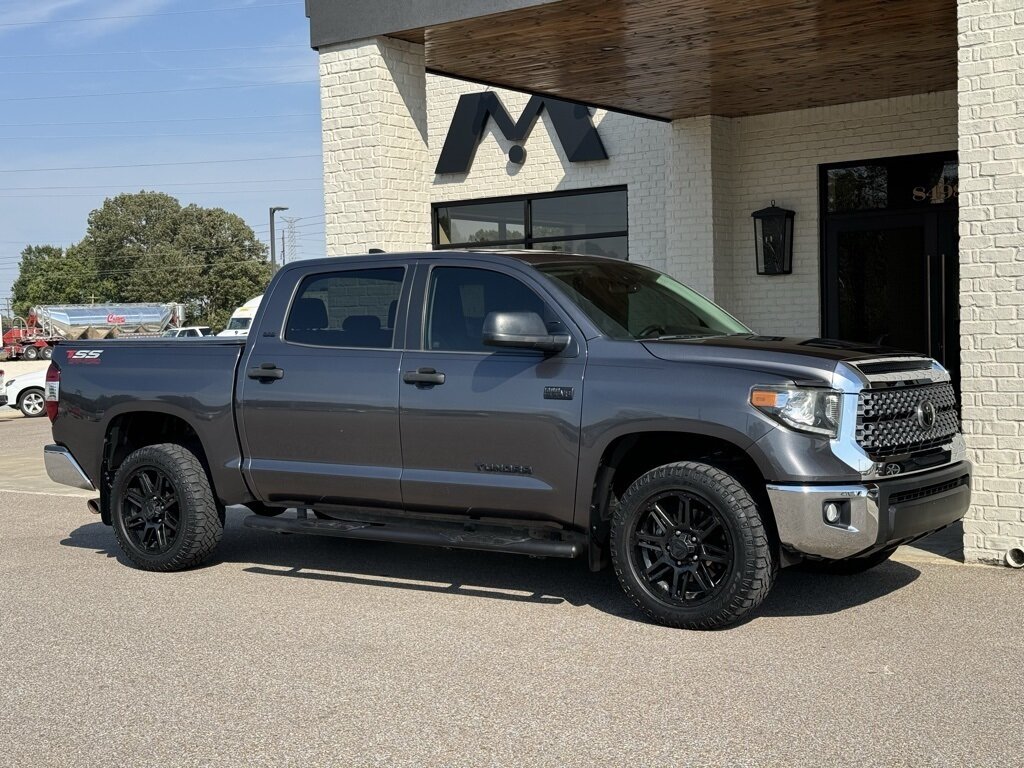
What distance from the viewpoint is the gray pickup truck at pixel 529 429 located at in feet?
20.7

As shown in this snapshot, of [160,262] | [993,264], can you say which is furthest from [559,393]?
[160,262]

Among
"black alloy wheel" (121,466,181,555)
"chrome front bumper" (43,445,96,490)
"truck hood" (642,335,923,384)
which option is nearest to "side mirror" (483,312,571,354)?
"truck hood" (642,335,923,384)

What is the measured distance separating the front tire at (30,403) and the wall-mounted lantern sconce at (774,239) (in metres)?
17.8

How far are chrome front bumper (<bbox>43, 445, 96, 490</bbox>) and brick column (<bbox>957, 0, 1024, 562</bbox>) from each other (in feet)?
18.9

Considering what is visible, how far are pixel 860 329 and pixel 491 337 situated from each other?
8041mm

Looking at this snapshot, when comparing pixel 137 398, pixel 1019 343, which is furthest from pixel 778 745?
pixel 137 398

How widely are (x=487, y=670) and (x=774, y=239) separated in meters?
9.06

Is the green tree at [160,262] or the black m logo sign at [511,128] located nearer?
the black m logo sign at [511,128]

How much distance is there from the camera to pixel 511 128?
1628 cm

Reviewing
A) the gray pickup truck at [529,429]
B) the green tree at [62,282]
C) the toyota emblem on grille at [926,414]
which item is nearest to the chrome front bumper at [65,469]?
the gray pickup truck at [529,429]

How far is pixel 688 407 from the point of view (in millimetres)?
6465

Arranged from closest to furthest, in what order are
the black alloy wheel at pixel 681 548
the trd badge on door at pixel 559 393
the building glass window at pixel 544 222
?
1. the black alloy wheel at pixel 681 548
2. the trd badge on door at pixel 559 393
3. the building glass window at pixel 544 222

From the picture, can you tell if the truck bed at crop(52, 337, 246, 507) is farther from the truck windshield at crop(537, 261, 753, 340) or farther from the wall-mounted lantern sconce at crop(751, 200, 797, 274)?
the wall-mounted lantern sconce at crop(751, 200, 797, 274)

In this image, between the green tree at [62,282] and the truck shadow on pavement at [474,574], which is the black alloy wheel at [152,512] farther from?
the green tree at [62,282]
